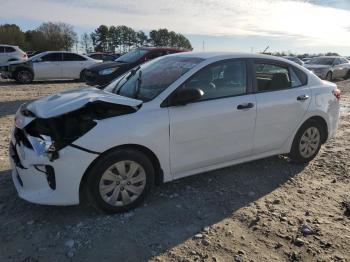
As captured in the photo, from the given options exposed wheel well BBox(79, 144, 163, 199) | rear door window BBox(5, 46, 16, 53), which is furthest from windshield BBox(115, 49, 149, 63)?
rear door window BBox(5, 46, 16, 53)

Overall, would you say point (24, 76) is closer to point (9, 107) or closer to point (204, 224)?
point (9, 107)

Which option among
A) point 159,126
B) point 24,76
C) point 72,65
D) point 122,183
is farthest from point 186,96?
point 72,65

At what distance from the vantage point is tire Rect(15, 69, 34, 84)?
688 inches

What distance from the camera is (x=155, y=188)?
4.96 m

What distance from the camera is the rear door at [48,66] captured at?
17.8 metres

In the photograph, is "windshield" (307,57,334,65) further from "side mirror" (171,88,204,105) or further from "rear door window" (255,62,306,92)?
"side mirror" (171,88,204,105)

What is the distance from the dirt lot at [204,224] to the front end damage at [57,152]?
1.09ft

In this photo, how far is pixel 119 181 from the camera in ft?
13.6

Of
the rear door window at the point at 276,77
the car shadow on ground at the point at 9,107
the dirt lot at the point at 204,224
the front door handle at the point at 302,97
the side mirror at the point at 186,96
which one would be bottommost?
the dirt lot at the point at 204,224

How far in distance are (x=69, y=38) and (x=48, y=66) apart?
5471 centimetres

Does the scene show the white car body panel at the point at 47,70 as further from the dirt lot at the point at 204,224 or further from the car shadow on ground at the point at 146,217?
the car shadow on ground at the point at 146,217

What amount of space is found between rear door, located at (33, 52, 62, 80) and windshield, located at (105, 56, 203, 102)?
13574 millimetres

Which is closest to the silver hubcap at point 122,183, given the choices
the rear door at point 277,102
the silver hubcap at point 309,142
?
the rear door at point 277,102

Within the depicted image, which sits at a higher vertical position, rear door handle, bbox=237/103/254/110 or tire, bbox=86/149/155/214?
rear door handle, bbox=237/103/254/110
